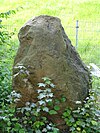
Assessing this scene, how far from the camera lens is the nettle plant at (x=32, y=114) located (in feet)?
14.1

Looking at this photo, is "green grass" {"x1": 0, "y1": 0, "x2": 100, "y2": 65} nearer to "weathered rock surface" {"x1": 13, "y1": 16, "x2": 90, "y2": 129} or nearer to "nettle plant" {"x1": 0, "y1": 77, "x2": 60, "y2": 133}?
"weathered rock surface" {"x1": 13, "y1": 16, "x2": 90, "y2": 129}

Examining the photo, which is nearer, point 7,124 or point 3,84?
point 7,124

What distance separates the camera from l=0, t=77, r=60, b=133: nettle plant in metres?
4.30

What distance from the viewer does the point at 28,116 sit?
14.6 ft

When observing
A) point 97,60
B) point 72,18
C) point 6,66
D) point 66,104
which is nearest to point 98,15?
point 72,18

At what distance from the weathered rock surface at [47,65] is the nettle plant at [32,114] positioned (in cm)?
12

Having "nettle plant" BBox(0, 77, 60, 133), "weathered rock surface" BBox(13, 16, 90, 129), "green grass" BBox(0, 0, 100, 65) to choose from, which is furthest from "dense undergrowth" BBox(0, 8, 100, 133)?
"green grass" BBox(0, 0, 100, 65)

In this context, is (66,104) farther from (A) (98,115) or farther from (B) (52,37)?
(B) (52,37)

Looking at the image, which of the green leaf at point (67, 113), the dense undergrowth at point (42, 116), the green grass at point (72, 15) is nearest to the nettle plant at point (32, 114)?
the dense undergrowth at point (42, 116)

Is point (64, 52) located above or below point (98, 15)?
above

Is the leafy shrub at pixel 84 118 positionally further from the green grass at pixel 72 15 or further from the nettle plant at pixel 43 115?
the green grass at pixel 72 15

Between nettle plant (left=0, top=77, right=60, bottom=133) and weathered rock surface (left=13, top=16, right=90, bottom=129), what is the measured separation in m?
0.12

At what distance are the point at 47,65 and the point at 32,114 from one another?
65 centimetres

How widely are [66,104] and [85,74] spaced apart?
0.59m
